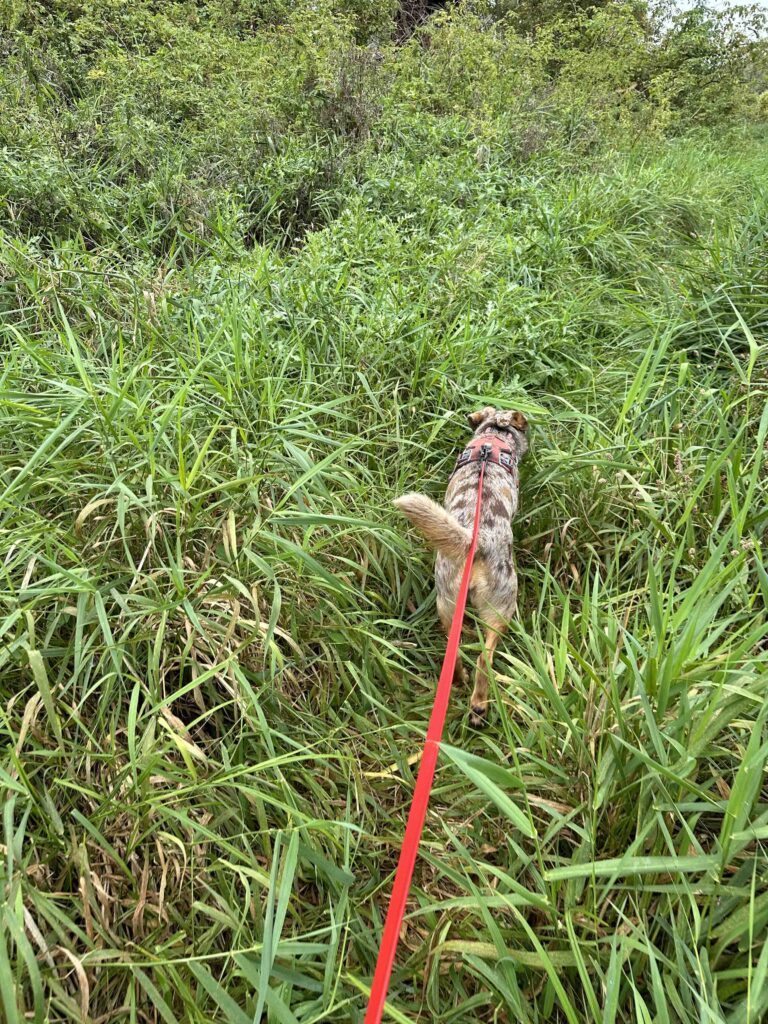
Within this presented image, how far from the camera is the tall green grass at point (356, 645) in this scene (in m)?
1.35

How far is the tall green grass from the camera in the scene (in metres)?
1.35

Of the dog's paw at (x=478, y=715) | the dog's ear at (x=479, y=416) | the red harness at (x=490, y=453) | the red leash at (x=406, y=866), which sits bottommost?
the dog's paw at (x=478, y=715)

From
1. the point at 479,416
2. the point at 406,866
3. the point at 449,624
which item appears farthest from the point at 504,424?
the point at 406,866

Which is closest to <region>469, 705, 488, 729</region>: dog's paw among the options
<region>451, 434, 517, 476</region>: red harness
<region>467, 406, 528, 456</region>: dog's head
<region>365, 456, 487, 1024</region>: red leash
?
<region>365, 456, 487, 1024</region>: red leash

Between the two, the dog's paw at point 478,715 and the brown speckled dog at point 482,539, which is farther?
the dog's paw at point 478,715

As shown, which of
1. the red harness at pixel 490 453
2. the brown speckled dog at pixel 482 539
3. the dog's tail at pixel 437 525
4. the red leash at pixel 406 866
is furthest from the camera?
the red harness at pixel 490 453

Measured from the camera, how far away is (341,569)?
2432 millimetres

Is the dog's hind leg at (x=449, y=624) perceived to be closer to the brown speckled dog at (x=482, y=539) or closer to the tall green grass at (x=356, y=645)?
the brown speckled dog at (x=482, y=539)

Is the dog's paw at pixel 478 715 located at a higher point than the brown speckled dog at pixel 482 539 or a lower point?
lower

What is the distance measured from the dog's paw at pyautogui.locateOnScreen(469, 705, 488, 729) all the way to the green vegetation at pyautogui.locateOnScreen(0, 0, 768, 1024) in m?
0.05

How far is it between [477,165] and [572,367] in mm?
2584

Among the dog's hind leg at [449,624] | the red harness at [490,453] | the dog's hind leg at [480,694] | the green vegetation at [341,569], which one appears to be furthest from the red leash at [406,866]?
the red harness at [490,453]

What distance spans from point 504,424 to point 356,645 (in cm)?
126

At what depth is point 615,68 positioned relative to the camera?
24.0 ft
